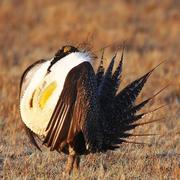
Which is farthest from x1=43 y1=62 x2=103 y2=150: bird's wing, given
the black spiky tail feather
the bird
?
the black spiky tail feather

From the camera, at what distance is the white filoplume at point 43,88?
4176 millimetres

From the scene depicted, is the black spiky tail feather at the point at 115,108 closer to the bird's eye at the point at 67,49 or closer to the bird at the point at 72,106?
the bird at the point at 72,106

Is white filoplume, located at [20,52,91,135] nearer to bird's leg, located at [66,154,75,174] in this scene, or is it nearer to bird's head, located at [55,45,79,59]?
bird's head, located at [55,45,79,59]

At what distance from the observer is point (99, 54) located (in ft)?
34.1

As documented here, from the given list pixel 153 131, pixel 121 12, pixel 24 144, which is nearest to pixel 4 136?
pixel 24 144

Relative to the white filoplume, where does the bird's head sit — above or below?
above

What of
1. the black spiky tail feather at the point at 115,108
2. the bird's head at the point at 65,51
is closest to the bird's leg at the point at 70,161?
the black spiky tail feather at the point at 115,108

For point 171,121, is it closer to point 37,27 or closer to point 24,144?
point 24,144

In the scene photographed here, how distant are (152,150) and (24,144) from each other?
39.2 inches

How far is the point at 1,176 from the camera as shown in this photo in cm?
464

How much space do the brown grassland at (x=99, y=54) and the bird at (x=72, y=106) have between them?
277mm

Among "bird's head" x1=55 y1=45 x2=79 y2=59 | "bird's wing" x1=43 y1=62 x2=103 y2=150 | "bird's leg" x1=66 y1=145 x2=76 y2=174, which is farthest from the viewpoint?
"bird's leg" x1=66 y1=145 x2=76 y2=174

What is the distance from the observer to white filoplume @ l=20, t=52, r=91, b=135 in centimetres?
418

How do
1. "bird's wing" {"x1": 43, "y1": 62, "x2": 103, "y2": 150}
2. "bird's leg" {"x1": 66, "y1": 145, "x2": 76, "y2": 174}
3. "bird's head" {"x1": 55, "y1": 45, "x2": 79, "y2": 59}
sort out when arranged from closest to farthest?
1. "bird's wing" {"x1": 43, "y1": 62, "x2": 103, "y2": 150}
2. "bird's head" {"x1": 55, "y1": 45, "x2": 79, "y2": 59}
3. "bird's leg" {"x1": 66, "y1": 145, "x2": 76, "y2": 174}
